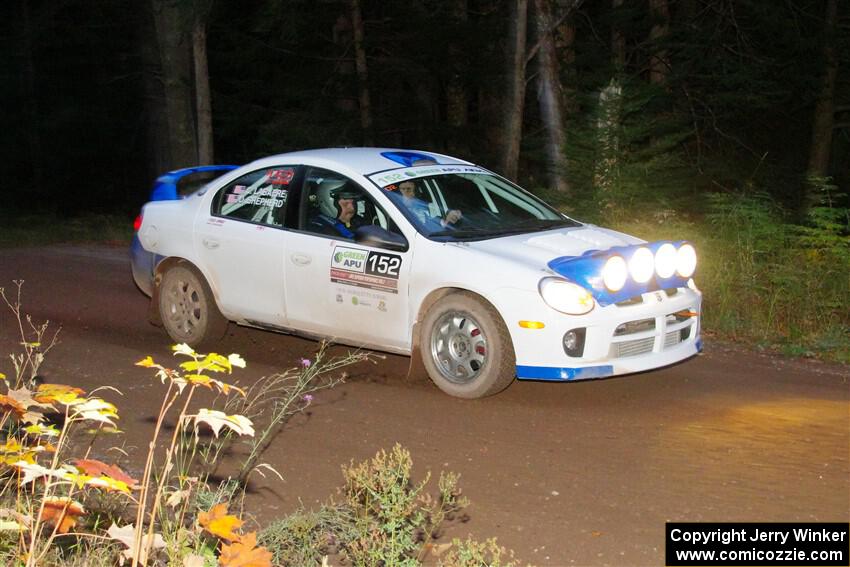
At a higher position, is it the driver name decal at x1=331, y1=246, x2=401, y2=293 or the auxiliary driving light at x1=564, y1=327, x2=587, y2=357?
the driver name decal at x1=331, y1=246, x2=401, y2=293

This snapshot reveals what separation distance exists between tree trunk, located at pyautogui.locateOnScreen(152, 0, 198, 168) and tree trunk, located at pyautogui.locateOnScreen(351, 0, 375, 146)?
4.39 meters

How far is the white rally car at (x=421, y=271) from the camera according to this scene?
7320 millimetres

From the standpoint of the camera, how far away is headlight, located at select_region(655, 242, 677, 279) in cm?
770

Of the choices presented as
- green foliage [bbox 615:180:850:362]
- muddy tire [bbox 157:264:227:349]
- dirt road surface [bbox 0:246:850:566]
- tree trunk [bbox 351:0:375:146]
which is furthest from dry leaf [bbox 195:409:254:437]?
tree trunk [bbox 351:0:375:146]

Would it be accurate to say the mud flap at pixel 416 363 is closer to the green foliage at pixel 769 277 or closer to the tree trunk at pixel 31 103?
the green foliage at pixel 769 277

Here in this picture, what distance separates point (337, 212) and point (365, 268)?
2.06 ft

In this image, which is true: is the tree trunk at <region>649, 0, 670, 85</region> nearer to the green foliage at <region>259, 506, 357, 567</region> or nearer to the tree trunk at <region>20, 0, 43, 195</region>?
the green foliage at <region>259, 506, 357, 567</region>

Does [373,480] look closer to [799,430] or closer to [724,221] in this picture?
[799,430]

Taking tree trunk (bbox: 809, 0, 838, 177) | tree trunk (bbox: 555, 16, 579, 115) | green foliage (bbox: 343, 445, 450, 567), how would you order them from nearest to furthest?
green foliage (bbox: 343, 445, 450, 567) < tree trunk (bbox: 555, 16, 579, 115) < tree trunk (bbox: 809, 0, 838, 177)

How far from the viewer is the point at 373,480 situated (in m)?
4.85

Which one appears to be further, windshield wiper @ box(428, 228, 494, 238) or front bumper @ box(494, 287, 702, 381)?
windshield wiper @ box(428, 228, 494, 238)

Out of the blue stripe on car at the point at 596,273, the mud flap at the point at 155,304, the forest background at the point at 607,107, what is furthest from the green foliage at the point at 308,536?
the forest background at the point at 607,107

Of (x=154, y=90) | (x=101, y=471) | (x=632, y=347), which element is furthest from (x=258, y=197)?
(x=154, y=90)

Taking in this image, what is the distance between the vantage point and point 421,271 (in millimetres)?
7773
